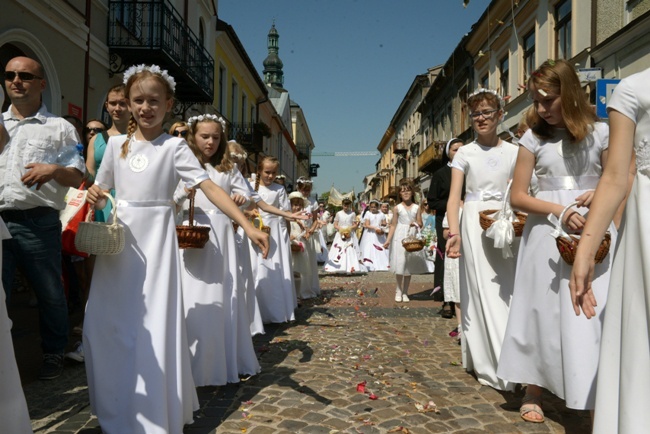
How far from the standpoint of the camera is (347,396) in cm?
405

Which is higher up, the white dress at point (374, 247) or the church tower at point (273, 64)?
the church tower at point (273, 64)

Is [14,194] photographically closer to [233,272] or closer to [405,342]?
[233,272]

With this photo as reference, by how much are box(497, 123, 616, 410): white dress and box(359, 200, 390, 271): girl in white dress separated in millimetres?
13724

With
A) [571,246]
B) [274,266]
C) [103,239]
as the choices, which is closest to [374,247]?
[274,266]

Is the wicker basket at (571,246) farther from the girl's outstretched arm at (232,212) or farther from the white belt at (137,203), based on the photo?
the white belt at (137,203)

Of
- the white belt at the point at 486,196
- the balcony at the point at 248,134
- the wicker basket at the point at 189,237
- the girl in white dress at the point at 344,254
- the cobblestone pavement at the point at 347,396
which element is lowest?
the cobblestone pavement at the point at 347,396

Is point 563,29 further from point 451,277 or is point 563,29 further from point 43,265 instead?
point 43,265

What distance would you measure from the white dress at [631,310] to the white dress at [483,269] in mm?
2072

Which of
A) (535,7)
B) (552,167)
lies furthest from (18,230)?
(535,7)

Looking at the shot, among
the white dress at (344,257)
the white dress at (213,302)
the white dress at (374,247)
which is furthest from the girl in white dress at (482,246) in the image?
the white dress at (374,247)


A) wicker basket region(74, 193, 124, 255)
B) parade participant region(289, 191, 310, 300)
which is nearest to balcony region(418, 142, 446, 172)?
parade participant region(289, 191, 310, 300)

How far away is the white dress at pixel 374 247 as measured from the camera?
17.4 m

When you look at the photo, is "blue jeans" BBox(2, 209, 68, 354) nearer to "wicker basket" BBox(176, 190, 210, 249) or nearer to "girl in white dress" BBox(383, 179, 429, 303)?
"wicker basket" BBox(176, 190, 210, 249)

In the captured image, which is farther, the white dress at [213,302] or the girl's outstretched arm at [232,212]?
the white dress at [213,302]
